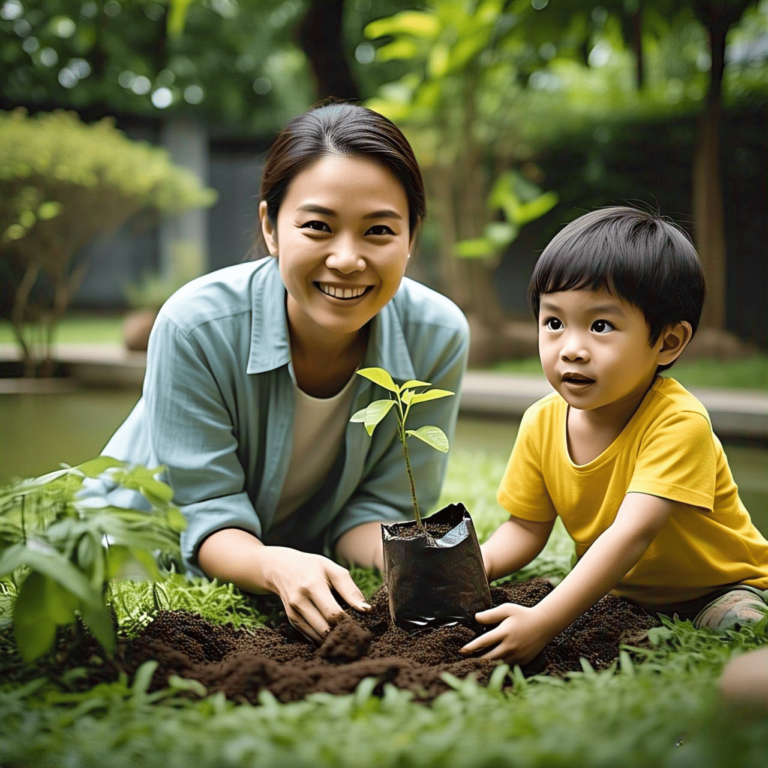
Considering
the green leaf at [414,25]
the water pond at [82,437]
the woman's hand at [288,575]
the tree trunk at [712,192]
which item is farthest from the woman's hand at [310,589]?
the tree trunk at [712,192]

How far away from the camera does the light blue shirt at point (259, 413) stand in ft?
5.62

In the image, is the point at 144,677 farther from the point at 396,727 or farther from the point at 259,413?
the point at 259,413

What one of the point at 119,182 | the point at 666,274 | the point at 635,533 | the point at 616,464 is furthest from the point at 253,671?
the point at 119,182

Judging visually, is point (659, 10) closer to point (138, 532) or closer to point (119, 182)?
point (138, 532)

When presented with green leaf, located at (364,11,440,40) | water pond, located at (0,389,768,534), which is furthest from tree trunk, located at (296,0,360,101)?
water pond, located at (0,389,768,534)

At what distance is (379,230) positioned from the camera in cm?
157

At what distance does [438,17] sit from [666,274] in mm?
4435

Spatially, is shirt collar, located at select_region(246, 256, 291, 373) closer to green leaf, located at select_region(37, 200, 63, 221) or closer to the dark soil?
the dark soil

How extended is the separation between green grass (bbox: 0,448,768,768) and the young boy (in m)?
0.18

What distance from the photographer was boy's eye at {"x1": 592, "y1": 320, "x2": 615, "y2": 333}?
Answer: 51.3 inches

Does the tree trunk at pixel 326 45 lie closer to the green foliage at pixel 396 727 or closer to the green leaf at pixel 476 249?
the green leaf at pixel 476 249

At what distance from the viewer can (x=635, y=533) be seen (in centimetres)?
125

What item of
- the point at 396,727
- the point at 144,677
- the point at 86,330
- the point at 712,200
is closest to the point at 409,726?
the point at 396,727

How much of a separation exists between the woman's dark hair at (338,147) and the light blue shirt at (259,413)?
238 millimetres
